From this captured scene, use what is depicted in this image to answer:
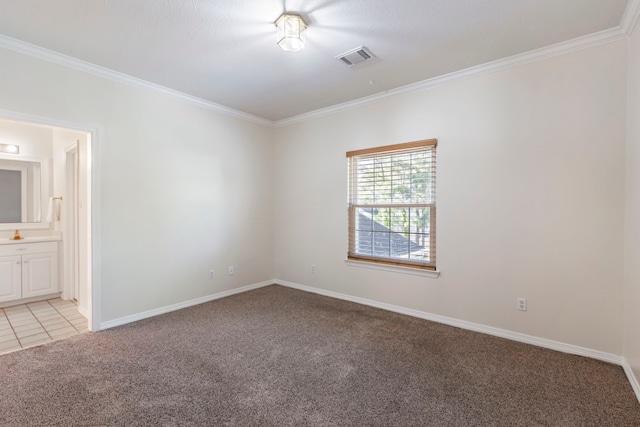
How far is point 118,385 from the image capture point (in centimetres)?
219

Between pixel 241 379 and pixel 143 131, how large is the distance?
2.91 meters

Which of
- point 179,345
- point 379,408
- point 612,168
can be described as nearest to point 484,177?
point 612,168

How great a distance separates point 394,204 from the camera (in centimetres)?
377

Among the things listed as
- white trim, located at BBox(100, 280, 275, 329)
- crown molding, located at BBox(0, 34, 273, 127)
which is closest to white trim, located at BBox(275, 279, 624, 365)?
white trim, located at BBox(100, 280, 275, 329)

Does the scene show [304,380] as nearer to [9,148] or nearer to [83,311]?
[83,311]

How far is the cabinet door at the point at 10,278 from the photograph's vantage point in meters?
3.87

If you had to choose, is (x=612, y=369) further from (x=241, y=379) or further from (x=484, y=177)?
(x=241, y=379)

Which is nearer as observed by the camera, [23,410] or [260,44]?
[23,410]

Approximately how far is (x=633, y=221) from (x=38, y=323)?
575 centimetres

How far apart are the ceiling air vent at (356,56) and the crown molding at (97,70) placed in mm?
2088

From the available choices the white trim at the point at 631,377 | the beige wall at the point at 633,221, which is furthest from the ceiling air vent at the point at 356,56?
the white trim at the point at 631,377

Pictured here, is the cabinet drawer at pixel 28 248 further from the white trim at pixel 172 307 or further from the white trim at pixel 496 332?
the white trim at pixel 496 332

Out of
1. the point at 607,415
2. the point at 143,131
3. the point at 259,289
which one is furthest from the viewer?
the point at 259,289

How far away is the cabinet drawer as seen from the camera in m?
3.91
